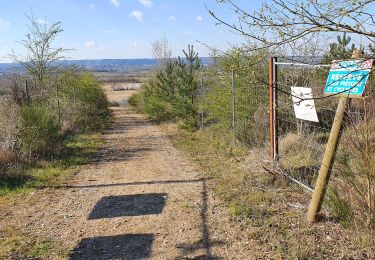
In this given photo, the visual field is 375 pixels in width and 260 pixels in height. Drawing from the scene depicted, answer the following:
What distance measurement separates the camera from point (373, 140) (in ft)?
14.1

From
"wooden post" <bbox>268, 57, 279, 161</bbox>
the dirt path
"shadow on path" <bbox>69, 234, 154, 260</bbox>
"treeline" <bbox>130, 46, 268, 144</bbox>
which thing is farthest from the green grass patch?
"wooden post" <bbox>268, 57, 279, 161</bbox>

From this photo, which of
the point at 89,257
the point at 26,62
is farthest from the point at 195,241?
the point at 26,62

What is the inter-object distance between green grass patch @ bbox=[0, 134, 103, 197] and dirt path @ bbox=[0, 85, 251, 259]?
38cm

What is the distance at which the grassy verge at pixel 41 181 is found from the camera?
203 inches

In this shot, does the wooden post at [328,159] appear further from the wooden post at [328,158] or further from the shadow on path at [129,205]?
the shadow on path at [129,205]

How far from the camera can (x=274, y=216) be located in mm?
5918

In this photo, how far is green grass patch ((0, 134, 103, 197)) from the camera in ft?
26.8

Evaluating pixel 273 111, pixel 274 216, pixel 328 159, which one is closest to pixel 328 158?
pixel 328 159

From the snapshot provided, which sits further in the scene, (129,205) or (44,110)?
(44,110)

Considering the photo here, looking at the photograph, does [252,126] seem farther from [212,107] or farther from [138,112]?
[138,112]

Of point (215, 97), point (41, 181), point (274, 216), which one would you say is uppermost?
point (215, 97)

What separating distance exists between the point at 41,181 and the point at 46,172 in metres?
0.72

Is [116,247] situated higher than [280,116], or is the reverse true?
[280,116]

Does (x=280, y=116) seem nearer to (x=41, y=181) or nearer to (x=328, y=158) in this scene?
(x=328, y=158)
